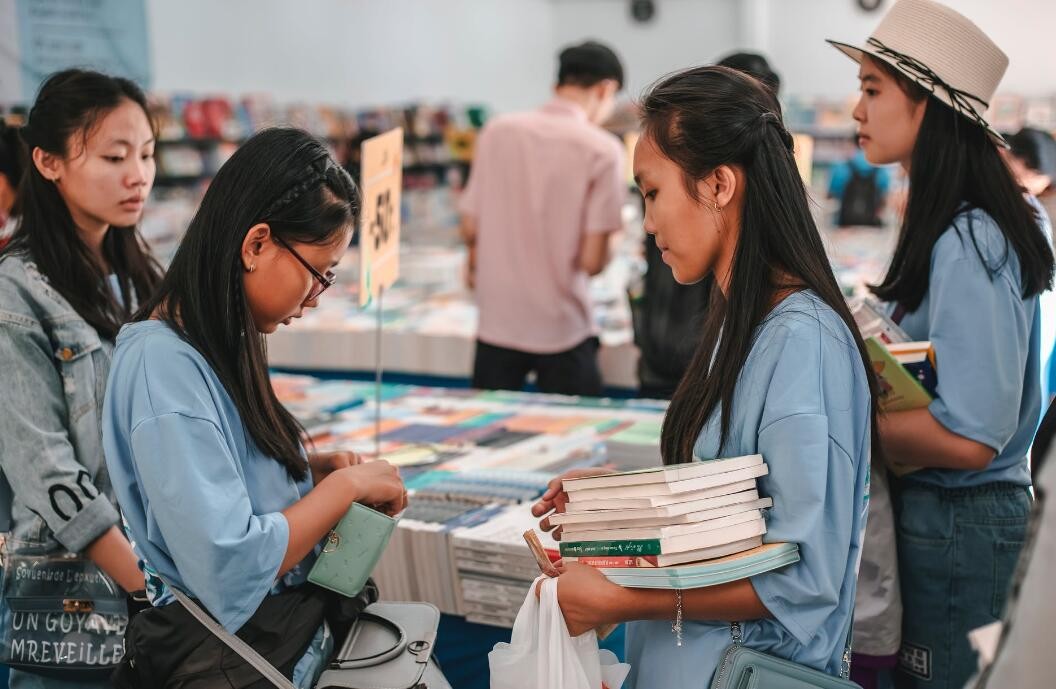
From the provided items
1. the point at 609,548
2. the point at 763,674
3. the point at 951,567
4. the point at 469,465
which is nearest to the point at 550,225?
the point at 469,465

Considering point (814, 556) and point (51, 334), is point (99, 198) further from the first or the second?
point (814, 556)

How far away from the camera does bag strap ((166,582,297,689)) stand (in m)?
1.34

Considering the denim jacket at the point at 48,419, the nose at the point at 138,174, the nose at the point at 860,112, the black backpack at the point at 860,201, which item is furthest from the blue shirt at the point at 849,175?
the denim jacket at the point at 48,419

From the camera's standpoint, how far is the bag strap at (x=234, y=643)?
4.41ft

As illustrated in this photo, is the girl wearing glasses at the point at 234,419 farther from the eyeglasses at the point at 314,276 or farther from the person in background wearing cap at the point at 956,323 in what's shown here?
the person in background wearing cap at the point at 956,323

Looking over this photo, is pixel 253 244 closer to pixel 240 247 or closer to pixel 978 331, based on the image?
pixel 240 247

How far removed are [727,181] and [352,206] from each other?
563 millimetres

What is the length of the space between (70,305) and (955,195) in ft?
5.34

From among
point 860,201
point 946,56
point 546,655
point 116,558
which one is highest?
point 946,56

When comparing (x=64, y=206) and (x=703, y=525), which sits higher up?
(x=64, y=206)

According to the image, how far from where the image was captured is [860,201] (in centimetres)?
812

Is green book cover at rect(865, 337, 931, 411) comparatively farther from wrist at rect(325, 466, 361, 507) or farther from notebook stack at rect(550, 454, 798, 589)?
wrist at rect(325, 466, 361, 507)

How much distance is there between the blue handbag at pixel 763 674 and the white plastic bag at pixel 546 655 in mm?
169

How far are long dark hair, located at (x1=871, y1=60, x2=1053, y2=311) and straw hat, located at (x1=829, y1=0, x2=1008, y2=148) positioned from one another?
0.03 metres
